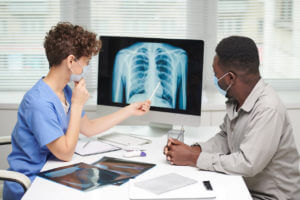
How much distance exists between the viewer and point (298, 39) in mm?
3098

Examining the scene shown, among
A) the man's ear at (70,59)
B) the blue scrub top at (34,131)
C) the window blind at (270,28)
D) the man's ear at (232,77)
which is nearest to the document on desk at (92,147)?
the blue scrub top at (34,131)

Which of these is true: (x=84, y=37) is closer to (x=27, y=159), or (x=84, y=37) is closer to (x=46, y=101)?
(x=46, y=101)

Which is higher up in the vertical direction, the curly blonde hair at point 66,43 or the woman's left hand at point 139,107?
the curly blonde hair at point 66,43

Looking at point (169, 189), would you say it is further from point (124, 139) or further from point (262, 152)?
point (124, 139)

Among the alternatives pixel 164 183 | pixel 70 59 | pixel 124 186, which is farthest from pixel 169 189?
pixel 70 59

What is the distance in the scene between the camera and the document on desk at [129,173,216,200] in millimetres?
1329

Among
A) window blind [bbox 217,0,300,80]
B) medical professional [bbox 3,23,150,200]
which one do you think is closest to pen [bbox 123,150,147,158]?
medical professional [bbox 3,23,150,200]

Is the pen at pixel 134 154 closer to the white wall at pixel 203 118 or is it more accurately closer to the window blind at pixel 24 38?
the white wall at pixel 203 118

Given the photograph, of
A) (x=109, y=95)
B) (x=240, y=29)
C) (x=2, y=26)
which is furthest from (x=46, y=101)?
(x=240, y=29)

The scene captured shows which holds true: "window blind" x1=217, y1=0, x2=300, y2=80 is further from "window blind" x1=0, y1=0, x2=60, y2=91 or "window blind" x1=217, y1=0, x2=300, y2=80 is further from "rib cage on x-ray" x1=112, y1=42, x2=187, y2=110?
"window blind" x1=0, y1=0, x2=60, y2=91

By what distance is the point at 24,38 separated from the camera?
9.92ft

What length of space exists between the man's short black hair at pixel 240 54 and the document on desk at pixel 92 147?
2.23ft

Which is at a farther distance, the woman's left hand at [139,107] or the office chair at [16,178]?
the woman's left hand at [139,107]

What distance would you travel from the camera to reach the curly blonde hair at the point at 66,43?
1.77 meters
